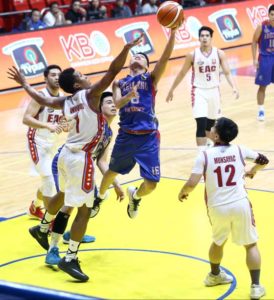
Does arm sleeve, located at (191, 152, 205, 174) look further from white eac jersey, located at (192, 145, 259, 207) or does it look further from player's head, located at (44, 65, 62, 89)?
player's head, located at (44, 65, 62, 89)

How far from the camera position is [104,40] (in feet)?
66.4

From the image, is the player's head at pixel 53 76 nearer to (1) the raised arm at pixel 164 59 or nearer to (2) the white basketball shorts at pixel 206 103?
(1) the raised arm at pixel 164 59

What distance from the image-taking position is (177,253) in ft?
26.0

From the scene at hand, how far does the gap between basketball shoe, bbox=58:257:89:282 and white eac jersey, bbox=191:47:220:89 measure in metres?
5.16

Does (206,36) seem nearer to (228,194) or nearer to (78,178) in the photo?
(78,178)

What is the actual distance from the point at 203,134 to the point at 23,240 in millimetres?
3780

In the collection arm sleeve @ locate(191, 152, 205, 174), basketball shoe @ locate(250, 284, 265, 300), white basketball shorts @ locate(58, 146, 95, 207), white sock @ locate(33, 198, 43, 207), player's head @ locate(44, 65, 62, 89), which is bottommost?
white sock @ locate(33, 198, 43, 207)

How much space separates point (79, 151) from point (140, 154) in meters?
1.40

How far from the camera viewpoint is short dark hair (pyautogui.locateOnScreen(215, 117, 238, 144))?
21.8ft

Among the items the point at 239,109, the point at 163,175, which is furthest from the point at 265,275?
Result: the point at 239,109

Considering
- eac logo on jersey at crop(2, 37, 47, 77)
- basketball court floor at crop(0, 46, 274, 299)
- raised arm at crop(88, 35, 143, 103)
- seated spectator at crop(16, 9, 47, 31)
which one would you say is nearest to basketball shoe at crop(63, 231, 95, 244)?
basketball court floor at crop(0, 46, 274, 299)

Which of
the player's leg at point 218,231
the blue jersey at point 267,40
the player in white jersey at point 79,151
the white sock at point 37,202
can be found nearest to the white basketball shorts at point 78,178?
the player in white jersey at point 79,151

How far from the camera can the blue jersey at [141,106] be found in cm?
851

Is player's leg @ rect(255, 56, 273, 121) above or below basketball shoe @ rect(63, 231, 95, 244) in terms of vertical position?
below
